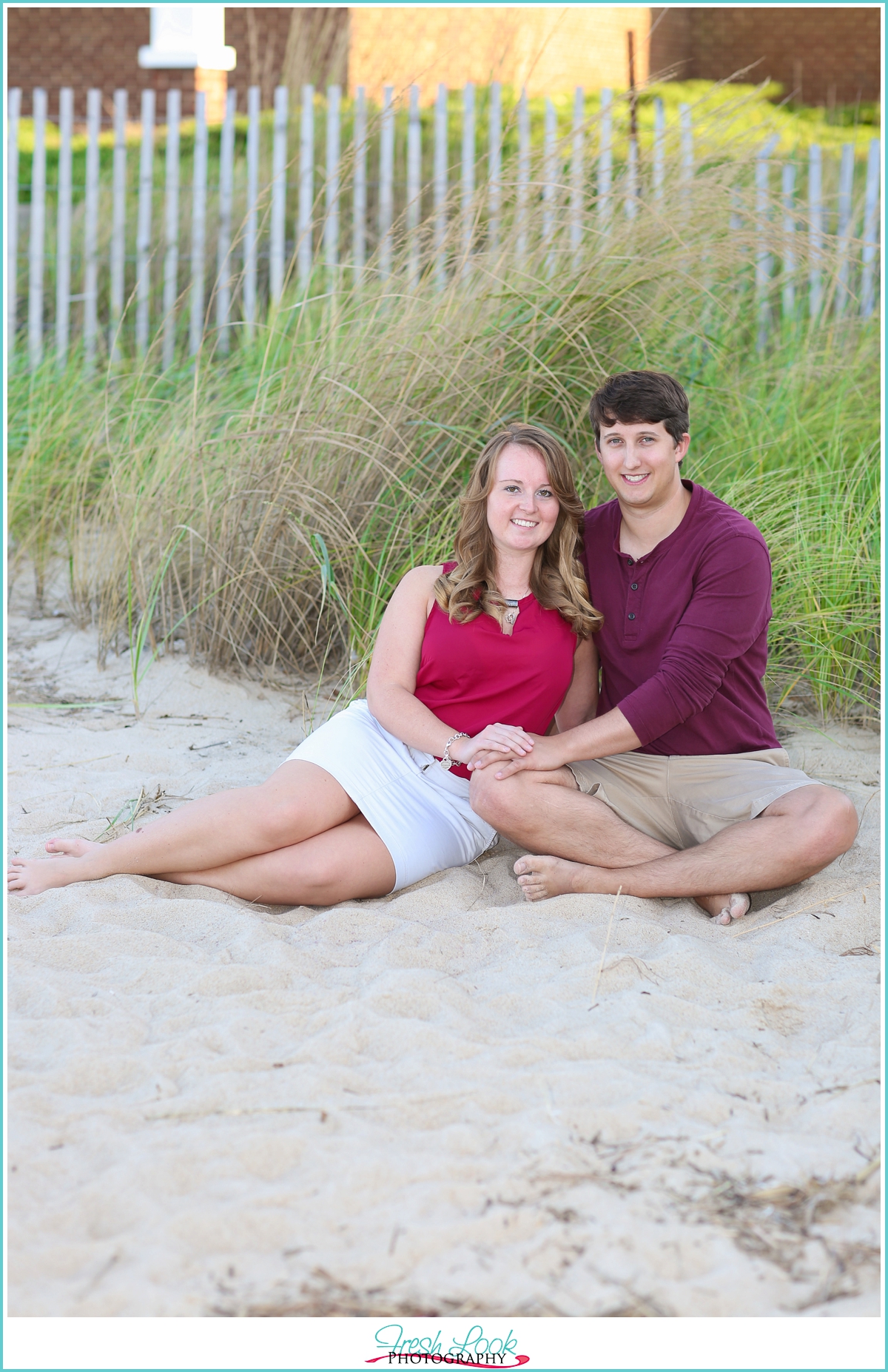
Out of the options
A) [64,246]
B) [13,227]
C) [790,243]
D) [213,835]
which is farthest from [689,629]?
[13,227]

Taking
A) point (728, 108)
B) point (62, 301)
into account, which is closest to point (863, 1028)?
point (728, 108)

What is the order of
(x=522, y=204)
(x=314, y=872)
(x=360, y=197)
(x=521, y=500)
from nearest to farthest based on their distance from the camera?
(x=314, y=872) → (x=521, y=500) → (x=522, y=204) → (x=360, y=197)

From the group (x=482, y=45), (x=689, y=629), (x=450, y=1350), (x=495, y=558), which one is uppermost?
(x=482, y=45)

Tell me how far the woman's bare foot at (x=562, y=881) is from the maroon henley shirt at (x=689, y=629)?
1.17 feet

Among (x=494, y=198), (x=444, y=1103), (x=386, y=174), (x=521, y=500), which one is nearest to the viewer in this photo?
(x=444, y=1103)

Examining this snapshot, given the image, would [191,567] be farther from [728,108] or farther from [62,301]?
[62,301]

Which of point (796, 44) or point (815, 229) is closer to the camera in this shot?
point (815, 229)

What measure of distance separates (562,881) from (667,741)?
477 millimetres

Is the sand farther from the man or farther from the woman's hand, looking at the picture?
the woman's hand

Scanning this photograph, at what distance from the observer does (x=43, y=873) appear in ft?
8.77

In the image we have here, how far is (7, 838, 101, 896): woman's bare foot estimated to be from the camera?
2643mm

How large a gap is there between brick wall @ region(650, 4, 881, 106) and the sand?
13945mm

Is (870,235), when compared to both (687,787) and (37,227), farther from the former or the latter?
(37,227)

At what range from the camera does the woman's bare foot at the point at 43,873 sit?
2.64 meters
